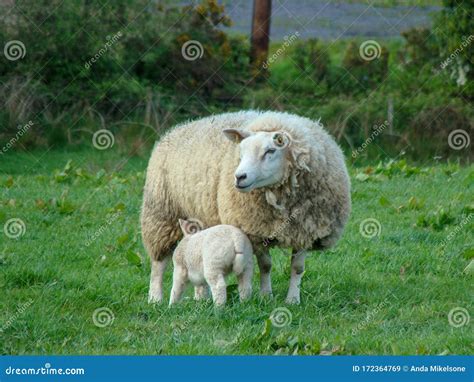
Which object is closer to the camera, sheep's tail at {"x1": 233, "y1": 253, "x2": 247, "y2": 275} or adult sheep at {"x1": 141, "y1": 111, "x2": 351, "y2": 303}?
sheep's tail at {"x1": 233, "y1": 253, "x2": 247, "y2": 275}

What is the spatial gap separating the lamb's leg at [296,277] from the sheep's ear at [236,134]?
961 mm

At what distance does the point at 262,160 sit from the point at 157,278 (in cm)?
157

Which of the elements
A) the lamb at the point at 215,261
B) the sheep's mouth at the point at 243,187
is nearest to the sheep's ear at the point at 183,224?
the lamb at the point at 215,261

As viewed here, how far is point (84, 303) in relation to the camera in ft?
24.1

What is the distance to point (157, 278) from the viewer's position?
7965 millimetres

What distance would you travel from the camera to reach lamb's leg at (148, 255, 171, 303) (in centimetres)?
777

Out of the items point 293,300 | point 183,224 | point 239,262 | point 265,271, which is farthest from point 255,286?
point 239,262

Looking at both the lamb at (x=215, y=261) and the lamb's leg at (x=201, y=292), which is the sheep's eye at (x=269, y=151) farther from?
the lamb's leg at (x=201, y=292)

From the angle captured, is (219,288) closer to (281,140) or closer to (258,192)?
(258,192)

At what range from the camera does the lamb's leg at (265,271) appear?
7363mm

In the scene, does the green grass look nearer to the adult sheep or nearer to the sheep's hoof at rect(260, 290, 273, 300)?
the sheep's hoof at rect(260, 290, 273, 300)

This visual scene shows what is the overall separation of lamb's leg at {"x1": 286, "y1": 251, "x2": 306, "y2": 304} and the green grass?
0.34ft

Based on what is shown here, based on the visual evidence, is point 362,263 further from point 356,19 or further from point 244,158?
point 356,19

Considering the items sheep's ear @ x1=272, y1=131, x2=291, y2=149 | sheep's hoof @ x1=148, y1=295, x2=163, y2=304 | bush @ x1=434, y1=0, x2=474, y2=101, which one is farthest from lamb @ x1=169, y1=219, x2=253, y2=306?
bush @ x1=434, y1=0, x2=474, y2=101
